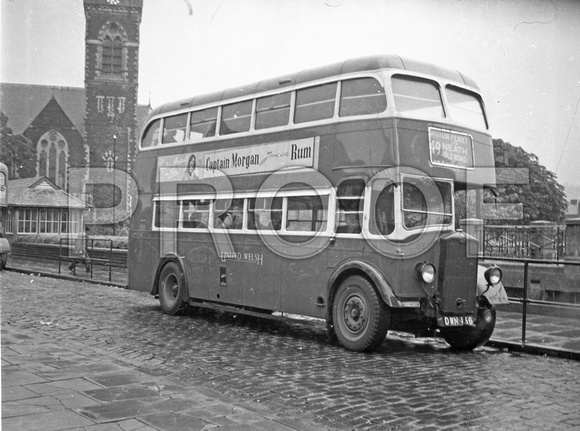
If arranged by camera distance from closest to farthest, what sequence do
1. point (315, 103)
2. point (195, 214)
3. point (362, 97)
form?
point (362, 97), point (315, 103), point (195, 214)

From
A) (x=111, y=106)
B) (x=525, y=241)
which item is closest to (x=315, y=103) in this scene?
(x=525, y=241)

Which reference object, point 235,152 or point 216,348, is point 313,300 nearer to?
point 216,348

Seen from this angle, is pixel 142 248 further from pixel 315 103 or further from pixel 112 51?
pixel 112 51

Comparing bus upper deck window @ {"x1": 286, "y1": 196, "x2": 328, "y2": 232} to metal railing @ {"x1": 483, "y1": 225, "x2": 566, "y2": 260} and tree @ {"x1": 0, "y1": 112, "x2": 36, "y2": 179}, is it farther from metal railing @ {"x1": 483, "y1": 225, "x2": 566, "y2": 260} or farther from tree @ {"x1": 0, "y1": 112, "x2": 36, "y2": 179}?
tree @ {"x1": 0, "y1": 112, "x2": 36, "y2": 179}

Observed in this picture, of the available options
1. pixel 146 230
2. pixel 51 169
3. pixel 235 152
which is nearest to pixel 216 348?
pixel 235 152

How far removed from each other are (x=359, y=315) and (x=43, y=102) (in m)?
57.7

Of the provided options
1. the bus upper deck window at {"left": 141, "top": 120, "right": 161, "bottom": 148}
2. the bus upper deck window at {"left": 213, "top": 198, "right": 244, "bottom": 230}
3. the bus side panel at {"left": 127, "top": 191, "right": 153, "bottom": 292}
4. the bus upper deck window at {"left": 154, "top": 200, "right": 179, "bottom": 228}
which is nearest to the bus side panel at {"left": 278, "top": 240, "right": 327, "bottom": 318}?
the bus upper deck window at {"left": 213, "top": 198, "right": 244, "bottom": 230}

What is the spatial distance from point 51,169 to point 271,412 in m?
50.2

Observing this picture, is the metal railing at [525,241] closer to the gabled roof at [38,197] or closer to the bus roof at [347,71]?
the bus roof at [347,71]

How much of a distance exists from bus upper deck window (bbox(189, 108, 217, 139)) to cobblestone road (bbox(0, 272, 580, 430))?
354 cm

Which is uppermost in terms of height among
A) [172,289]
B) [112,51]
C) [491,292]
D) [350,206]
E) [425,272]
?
[112,51]

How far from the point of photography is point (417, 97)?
8.83 metres

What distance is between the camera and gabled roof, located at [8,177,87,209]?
36156 mm

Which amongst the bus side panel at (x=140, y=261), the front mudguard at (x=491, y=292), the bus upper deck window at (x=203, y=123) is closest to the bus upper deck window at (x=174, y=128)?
the bus upper deck window at (x=203, y=123)
